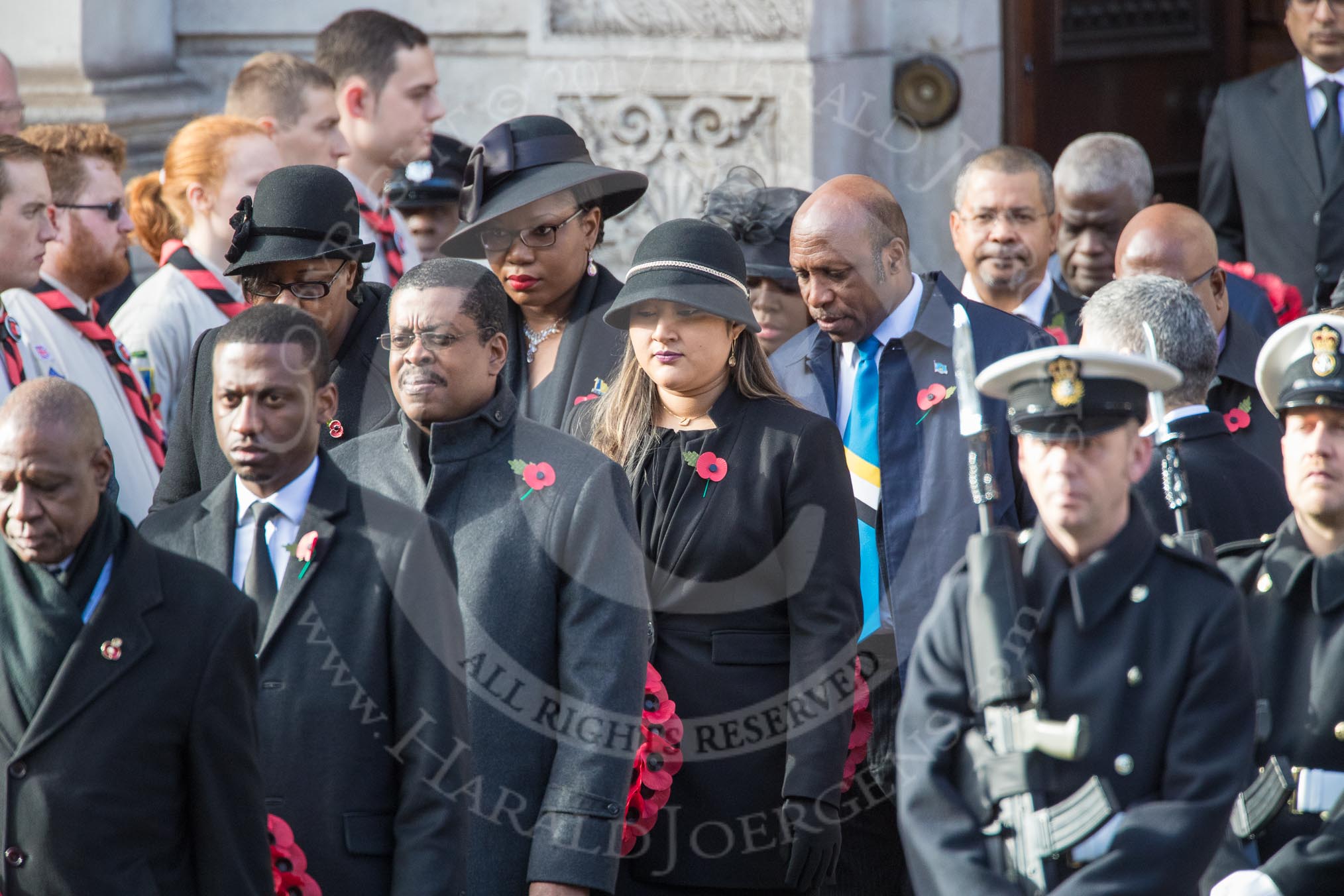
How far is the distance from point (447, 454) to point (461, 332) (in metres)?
0.25

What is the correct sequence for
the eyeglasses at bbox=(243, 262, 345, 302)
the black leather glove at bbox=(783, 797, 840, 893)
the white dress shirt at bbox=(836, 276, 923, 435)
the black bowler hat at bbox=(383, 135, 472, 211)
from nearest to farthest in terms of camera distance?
1. the black leather glove at bbox=(783, 797, 840, 893)
2. the eyeglasses at bbox=(243, 262, 345, 302)
3. the white dress shirt at bbox=(836, 276, 923, 435)
4. the black bowler hat at bbox=(383, 135, 472, 211)

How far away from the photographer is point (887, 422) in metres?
4.41

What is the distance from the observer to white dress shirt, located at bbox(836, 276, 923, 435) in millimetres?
4477

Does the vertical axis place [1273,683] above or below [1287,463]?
below

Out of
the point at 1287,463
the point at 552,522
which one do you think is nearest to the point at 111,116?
the point at 552,522

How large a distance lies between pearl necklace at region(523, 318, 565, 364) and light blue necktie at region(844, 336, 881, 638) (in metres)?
0.75

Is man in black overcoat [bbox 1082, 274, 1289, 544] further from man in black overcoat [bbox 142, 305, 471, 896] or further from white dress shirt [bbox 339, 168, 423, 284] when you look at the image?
white dress shirt [bbox 339, 168, 423, 284]

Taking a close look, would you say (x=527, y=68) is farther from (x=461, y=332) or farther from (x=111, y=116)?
(x=461, y=332)

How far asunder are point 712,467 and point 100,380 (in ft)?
6.26

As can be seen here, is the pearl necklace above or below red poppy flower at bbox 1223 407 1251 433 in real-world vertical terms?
above

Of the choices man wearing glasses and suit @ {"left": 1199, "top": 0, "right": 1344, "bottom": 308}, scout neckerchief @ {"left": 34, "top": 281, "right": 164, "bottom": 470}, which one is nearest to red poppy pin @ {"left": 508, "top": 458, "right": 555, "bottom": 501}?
scout neckerchief @ {"left": 34, "top": 281, "right": 164, "bottom": 470}

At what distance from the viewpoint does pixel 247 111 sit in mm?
6129

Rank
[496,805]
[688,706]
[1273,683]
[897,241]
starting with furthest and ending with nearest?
[897,241] → [688,706] → [496,805] → [1273,683]

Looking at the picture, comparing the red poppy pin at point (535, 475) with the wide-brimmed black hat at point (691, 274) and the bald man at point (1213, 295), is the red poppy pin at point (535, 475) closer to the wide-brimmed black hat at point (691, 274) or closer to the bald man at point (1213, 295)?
the wide-brimmed black hat at point (691, 274)
